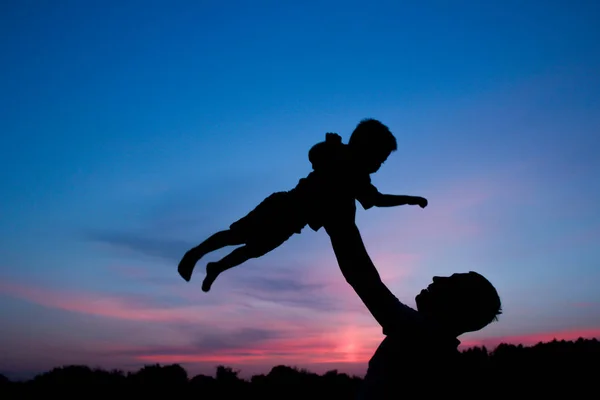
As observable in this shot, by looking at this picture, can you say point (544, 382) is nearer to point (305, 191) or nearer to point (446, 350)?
point (446, 350)

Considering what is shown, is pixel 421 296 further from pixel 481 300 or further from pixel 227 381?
pixel 227 381

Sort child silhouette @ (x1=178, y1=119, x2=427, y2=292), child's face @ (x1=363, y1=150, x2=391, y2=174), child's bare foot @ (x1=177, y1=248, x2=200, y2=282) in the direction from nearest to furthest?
child silhouette @ (x1=178, y1=119, x2=427, y2=292) < child's bare foot @ (x1=177, y1=248, x2=200, y2=282) < child's face @ (x1=363, y1=150, x2=391, y2=174)

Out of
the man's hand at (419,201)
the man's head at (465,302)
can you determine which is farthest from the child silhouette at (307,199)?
the man's head at (465,302)

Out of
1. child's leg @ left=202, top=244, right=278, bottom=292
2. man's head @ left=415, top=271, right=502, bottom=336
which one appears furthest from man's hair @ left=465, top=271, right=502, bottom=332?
child's leg @ left=202, top=244, right=278, bottom=292

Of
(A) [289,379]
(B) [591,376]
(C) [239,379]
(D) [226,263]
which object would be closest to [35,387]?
(C) [239,379]

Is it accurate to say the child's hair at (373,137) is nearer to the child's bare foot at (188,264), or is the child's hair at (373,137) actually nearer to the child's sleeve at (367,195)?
the child's sleeve at (367,195)

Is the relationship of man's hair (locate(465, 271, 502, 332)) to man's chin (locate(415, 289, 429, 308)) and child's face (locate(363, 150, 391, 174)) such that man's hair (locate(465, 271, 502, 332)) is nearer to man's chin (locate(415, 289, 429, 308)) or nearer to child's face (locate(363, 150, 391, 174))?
man's chin (locate(415, 289, 429, 308))

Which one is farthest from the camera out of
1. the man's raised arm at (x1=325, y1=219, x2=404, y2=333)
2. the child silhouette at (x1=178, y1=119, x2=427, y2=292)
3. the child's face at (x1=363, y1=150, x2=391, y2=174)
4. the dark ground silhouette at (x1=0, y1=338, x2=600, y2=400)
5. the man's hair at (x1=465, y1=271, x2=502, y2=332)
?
the dark ground silhouette at (x1=0, y1=338, x2=600, y2=400)

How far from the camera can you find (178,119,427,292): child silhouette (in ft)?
12.1

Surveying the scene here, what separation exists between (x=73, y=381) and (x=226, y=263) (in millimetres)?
5977

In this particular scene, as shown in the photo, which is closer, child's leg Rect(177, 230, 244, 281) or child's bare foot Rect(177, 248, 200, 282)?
child's bare foot Rect(177, 248, 200, 282)

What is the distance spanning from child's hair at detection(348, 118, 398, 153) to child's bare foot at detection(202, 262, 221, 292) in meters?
1.62

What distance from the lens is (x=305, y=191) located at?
365 centimetres

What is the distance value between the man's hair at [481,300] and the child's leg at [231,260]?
1.74 meters
